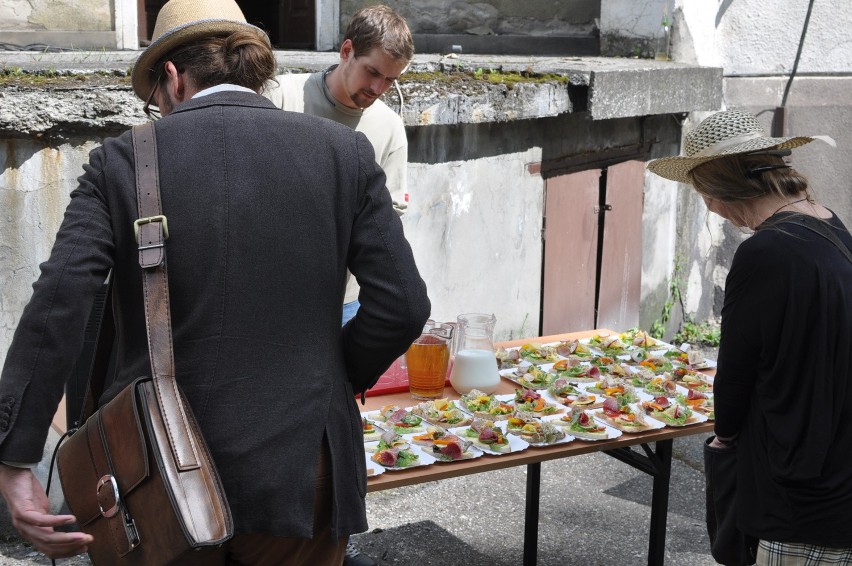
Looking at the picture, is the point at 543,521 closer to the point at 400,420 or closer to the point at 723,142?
the point at 400,420

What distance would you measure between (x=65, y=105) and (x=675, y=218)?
13.8ft

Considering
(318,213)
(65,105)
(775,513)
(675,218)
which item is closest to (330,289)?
(318,213)

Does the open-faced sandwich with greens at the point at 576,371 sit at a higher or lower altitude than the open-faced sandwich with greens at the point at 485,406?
lower

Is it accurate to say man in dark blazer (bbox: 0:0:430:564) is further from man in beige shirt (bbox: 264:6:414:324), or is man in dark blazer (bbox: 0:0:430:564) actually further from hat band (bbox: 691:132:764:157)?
man in beige shirt (bbox: 264:6:414:324)

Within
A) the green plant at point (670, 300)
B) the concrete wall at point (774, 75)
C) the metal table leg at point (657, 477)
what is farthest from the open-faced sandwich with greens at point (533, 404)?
the concrete wall at point (774, 75)

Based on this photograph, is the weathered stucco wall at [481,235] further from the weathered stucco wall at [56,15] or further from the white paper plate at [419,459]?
the weathered stucco wall at [56,15]

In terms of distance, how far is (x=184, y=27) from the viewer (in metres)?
1.80

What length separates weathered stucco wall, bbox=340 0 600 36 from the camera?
276 inches

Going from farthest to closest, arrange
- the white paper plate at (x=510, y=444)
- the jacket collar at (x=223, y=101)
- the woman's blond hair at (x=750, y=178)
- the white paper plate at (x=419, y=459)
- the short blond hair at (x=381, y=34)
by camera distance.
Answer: the short blond hair at (x=381, y=34) → the white paper plate at (x=510, y=444) → the white paper plate at (x=419, y=459) → the woman's blond hair at (x=750, y=178) → the jacket collar at (x=223, y=101)

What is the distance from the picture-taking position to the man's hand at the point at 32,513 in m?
1.66

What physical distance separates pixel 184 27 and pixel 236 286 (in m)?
0.50

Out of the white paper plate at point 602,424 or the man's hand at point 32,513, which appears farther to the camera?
the white paper plate at point 602,424

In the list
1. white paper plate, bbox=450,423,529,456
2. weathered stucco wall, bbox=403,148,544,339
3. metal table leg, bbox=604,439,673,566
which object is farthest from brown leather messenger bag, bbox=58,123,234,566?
weathered stucco wall, bbox=403,148,544,339

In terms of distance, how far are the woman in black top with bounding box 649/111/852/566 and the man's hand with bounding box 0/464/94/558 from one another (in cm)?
144
